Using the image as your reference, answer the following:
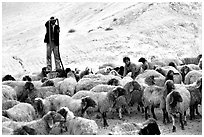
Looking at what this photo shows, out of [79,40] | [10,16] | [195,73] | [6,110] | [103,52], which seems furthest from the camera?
[10,16]

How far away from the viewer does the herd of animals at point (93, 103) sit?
367 inches

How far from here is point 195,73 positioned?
13.1m

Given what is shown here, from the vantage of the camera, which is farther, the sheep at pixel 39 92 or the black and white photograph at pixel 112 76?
the sheep at pixel 39 92

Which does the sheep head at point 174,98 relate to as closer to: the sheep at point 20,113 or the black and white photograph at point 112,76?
the black and white photograph at point 112,76

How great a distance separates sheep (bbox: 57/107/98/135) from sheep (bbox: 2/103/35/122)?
89cm

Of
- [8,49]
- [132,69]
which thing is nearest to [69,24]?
[8,49]

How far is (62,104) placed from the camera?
11.0 metres

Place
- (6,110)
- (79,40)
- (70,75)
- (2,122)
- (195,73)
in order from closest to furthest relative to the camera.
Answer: (2,122) < (6,110) < (195,73) < (70,75) < (79,40)

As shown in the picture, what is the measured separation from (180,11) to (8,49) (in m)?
10.5

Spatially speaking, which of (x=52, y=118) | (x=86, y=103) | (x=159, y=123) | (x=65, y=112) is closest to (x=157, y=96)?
(x=159, y=123)

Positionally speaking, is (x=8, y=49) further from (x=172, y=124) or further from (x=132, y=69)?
(x=172, y=124)

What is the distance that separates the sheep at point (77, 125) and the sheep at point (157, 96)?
6.79 ft

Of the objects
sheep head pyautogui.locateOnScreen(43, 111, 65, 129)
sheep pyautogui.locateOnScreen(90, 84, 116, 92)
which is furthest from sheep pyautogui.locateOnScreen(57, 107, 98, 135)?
sheep pyautogui.locateOnScreen(90, 84, 116, 92)

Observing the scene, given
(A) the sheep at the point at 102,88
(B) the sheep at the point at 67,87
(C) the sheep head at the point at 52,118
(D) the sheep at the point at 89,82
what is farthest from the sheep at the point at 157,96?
(C) the sheep head at the point at 52,118
